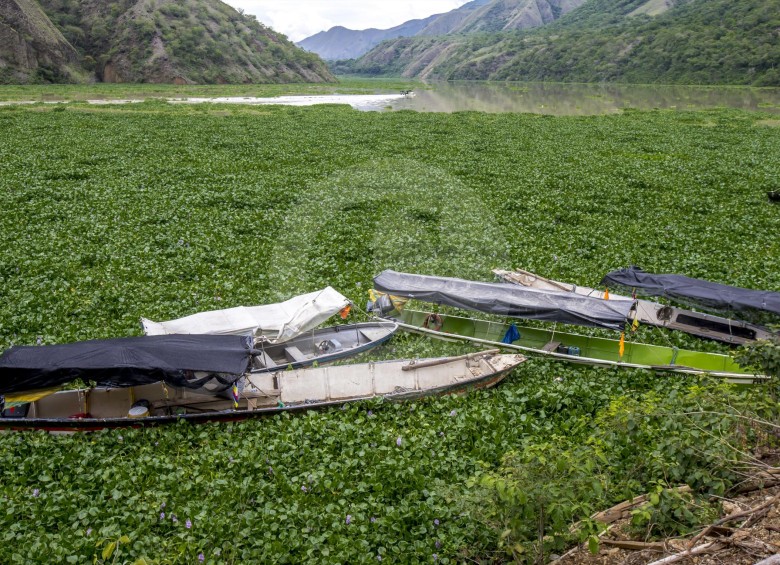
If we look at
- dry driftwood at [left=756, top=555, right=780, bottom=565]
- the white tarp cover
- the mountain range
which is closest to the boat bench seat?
the white tarp cover

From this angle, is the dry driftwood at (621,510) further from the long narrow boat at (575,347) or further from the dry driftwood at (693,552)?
the long narrow boat at (575,347)

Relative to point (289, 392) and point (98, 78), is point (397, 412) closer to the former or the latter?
point (289, 392)

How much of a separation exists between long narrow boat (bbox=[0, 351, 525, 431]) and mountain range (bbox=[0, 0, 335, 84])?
98921mm

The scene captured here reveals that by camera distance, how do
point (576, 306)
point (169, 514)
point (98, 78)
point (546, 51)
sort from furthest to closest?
1. point (546, 51)
2. point (98, 78)
3. point (576, 306)
4. point (169, 514)

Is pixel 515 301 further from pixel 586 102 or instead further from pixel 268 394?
pixel 586 102

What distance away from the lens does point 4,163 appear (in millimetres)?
32469

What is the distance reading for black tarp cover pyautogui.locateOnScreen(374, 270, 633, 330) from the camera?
12.6 m

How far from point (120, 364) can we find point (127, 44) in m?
118

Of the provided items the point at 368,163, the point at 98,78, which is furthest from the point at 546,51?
the point at 368,163

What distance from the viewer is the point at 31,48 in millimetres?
95188

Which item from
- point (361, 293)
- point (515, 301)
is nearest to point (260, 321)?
point (361, 293)

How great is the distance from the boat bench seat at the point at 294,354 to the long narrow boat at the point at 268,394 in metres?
1.02

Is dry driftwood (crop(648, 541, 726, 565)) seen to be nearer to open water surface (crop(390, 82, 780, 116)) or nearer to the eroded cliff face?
open water surface (crop(390, 82, 780, 116))

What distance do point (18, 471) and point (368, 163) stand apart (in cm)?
2776
